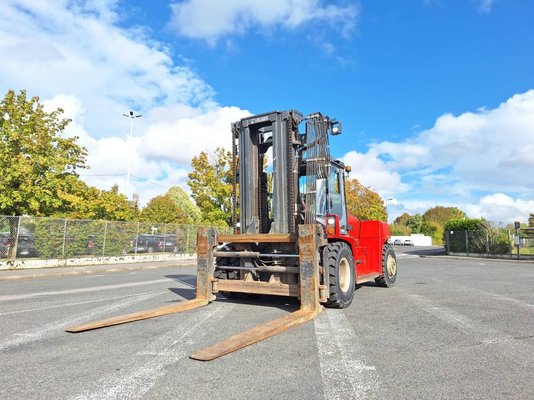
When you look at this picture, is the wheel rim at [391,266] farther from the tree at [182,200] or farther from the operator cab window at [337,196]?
the tree at [182,200]

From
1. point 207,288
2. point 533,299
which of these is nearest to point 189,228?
point 207,288

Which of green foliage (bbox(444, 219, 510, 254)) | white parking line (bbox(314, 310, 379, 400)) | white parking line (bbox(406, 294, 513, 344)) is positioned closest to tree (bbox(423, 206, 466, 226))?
green foliage (bbox(444, 219, 510, 254))

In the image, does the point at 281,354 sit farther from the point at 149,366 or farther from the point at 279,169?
the point at 279,169

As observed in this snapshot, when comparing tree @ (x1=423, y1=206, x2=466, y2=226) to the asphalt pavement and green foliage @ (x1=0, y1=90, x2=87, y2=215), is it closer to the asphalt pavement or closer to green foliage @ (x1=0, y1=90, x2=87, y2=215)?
green foliage @ (x1=0, y1=90, x2=87, y2=215)

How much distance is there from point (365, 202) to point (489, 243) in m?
28.2

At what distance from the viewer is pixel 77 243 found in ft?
64.5

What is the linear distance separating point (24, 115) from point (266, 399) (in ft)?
73.9

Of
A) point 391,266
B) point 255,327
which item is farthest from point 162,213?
point 255,327

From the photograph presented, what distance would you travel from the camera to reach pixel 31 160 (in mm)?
19859

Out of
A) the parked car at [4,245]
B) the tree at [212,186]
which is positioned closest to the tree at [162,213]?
the tree at [212,186]

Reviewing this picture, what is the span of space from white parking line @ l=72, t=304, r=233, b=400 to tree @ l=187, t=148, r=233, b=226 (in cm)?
2705

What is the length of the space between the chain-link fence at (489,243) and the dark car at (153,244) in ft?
77.7

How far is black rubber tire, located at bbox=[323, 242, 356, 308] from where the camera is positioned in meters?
6.84

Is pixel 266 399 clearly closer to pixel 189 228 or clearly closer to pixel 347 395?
pixel 347 395
